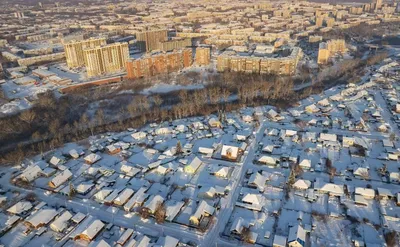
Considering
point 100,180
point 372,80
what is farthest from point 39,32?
point 372,80

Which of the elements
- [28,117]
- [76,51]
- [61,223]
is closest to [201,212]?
[61,223]

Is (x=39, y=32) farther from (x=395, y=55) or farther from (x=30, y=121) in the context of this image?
(x=395, y=55)

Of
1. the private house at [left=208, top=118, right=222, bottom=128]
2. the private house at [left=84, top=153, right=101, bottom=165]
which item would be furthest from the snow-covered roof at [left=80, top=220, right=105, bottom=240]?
the private house at [left=208, top=118, right=222, bottom=128]

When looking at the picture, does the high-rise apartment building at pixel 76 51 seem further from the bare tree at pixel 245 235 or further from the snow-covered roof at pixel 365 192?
the snow-covered roof at pixel 365 192

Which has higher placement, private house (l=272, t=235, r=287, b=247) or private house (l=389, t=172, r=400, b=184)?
private house (l=389, t=172, r=400, b=184)

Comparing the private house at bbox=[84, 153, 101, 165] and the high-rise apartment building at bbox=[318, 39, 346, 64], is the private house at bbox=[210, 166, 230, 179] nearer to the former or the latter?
the private house at bbox=[84, 153, 101, 165]

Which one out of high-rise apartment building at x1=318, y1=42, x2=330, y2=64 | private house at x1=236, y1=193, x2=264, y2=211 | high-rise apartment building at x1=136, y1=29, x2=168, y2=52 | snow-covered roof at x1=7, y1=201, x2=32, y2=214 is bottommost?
private house at x1=236, y1=193, x2=264, y2=211
